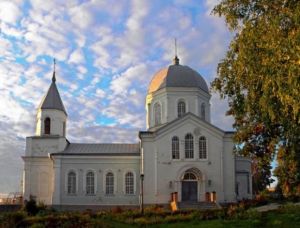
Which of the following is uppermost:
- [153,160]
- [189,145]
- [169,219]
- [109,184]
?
[189,145]

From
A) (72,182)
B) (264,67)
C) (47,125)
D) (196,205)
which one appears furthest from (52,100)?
(264,67)

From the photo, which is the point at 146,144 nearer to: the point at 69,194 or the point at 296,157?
the point at 69,194

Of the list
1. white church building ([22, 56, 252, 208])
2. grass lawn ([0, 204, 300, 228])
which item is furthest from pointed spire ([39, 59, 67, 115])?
grass lawn ([0, 204, 300, 228])

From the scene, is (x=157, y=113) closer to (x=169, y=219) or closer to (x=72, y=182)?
(x=72, y=182)

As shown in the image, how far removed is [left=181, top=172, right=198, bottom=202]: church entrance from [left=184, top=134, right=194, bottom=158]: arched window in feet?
5.38

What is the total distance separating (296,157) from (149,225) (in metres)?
8.40

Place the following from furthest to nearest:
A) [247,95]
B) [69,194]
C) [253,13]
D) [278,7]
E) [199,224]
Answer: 1. [69,194]
2. [199,224]
3. [247,95]
4. [253,13]
5. [278,7]

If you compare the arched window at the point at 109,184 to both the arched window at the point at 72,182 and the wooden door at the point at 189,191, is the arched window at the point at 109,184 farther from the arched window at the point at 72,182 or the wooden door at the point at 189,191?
the wooden door at the point at 189,191

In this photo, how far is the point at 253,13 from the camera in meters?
17.5

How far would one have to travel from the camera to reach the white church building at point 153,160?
4006cm

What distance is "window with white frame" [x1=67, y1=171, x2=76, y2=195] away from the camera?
140 feet

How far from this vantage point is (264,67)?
53.1 ft

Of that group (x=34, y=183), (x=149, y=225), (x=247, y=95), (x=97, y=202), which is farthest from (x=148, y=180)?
(x=247, y=95)

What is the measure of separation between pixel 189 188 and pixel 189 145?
3.71m
